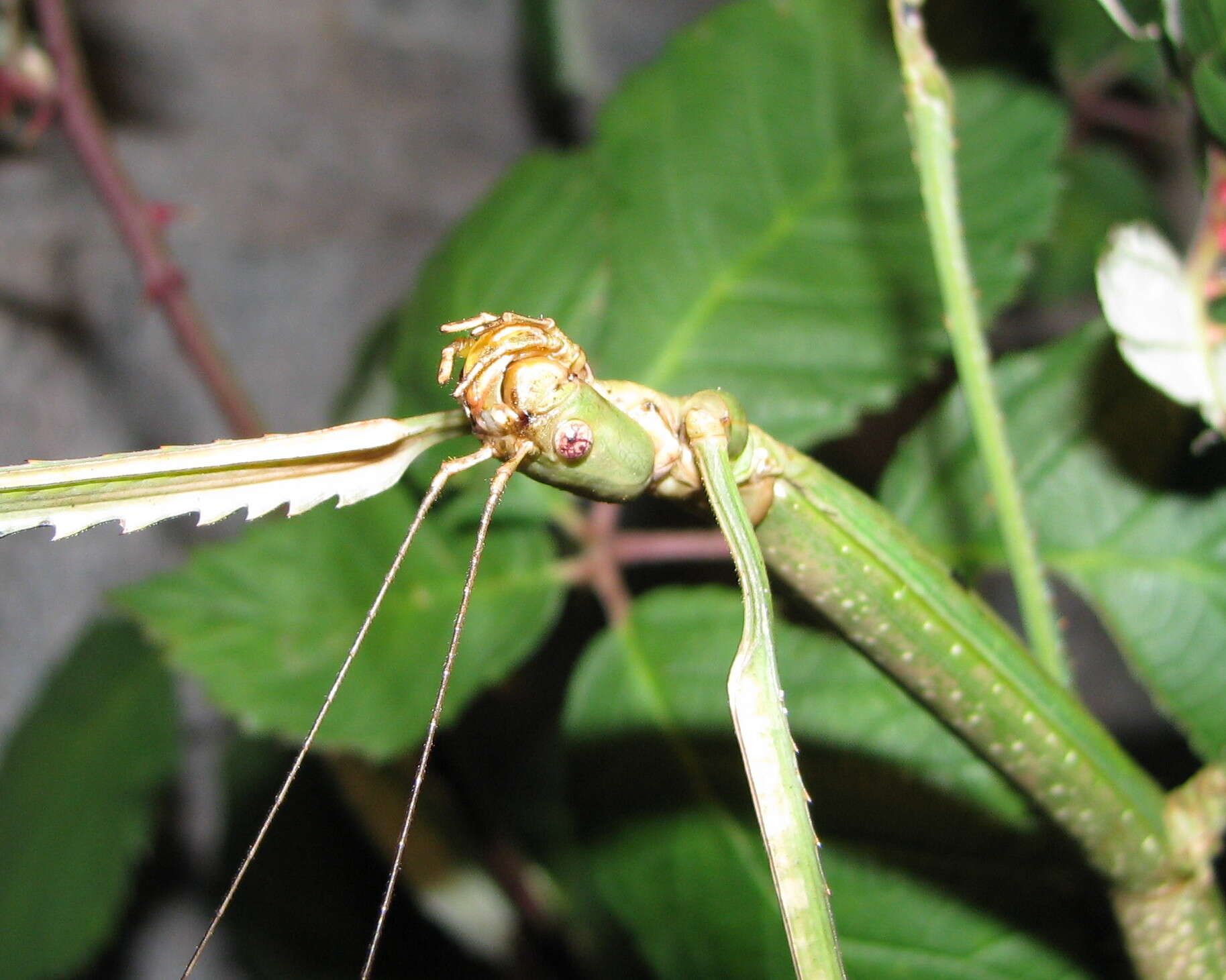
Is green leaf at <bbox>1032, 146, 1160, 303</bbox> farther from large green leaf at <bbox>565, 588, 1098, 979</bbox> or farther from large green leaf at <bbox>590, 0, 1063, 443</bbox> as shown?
large green leaf at <bbox>565, 588, 1098, 979</bbox>

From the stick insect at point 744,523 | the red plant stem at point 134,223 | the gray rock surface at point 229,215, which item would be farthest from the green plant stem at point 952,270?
the gray rock surface at point 229,215

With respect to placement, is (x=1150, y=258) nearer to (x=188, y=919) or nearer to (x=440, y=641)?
(x=440, y=641)

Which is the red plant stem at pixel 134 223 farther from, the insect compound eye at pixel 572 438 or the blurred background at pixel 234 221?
the insect compound eye at pixel 572 438

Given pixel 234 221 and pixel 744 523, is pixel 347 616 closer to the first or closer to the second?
pixel 744 523

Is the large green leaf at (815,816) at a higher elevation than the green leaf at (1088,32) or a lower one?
lower

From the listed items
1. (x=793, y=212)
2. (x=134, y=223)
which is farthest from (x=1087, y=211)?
(x=134, y=223)

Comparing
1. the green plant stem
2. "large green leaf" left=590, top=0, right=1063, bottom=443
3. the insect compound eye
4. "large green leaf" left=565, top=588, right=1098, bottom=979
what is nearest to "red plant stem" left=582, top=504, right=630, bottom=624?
"large green leaf" left=565, top=588, right=1098, bottom=979
